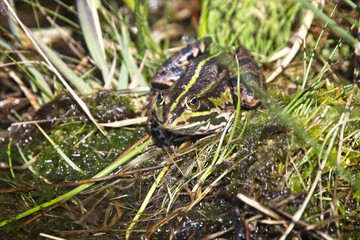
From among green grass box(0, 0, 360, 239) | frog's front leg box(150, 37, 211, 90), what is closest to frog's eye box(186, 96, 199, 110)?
green grass box(0, 0, 360, 239)

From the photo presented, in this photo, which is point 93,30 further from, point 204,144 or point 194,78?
point 204,144

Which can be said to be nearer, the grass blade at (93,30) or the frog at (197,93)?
the frog at (197,93)

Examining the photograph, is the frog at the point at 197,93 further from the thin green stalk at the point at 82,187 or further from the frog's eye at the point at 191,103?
the thin green stalk at the point at 82,187

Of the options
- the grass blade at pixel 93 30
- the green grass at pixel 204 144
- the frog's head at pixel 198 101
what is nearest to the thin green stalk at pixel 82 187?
the green grass at pixel 204 144

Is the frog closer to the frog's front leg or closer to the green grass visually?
the frog's front leg

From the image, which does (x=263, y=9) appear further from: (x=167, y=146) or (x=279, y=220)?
(x=279, y=220)

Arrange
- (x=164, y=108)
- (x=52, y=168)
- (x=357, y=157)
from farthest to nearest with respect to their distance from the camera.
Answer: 1. (x=52, y=168)
2. (x=164, y=108)
3. (x=357, y=157)

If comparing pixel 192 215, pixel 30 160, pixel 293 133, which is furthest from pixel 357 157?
pixel 30 160
